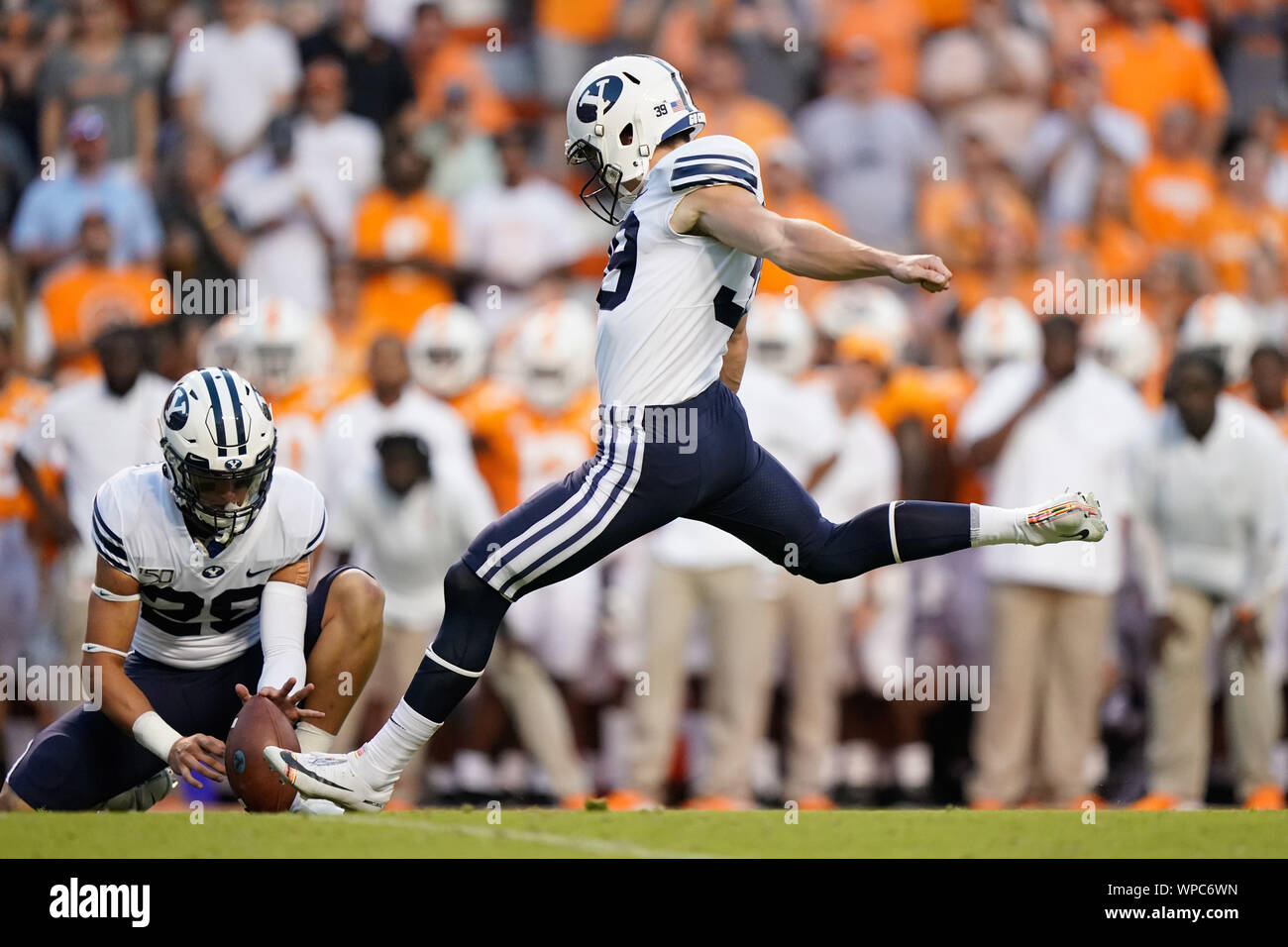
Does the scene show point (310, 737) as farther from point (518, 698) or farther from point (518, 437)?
point (518, 437)

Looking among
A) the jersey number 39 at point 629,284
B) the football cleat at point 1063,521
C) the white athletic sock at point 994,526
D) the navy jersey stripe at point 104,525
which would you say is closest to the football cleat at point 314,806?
the navy jersey stripe at point 104,525

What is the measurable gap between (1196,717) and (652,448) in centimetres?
398

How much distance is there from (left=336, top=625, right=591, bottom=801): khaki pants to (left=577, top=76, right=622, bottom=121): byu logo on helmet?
11.7 feet

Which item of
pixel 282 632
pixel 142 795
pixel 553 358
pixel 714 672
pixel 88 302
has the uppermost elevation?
pixel 88 302

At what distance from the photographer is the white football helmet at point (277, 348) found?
8984 mm

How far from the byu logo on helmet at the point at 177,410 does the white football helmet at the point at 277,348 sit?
11.7 ft

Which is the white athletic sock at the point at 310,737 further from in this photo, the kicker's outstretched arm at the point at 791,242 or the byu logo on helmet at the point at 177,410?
the kicker's outstretched arm at the point at 791,242

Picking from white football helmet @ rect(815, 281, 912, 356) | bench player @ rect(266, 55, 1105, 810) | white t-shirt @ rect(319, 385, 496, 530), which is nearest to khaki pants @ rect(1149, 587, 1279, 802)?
white football helmet @ rect(815, 281, 912, 356)

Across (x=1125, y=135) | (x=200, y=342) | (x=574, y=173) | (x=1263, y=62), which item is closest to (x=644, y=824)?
(x=200, y=342)

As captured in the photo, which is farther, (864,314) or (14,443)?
(864,314)

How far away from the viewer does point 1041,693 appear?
8.29m

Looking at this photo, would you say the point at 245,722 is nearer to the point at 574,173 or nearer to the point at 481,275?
the point at 481,275

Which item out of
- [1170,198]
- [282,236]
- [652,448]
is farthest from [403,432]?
[1170,198]

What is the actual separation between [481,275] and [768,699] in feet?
9.20
